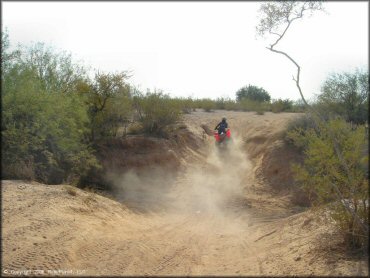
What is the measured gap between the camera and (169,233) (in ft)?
36.5

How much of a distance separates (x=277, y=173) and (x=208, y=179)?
3077mm

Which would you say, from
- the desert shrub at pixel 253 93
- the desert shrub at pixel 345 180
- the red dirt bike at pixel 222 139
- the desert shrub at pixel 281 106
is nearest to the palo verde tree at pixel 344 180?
the desert shrub at pixel 345 180

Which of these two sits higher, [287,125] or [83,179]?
[287,125]

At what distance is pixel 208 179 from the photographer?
60.8 feet

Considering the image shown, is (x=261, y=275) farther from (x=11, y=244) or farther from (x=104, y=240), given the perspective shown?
(x=11, y=244)

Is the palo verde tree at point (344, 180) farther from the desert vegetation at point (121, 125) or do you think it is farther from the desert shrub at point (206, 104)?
the desert shrub at point (206, 104)

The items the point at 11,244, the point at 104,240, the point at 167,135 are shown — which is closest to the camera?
the point at 11,244

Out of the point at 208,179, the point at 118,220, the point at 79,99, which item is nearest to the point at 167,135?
the point at 208,179

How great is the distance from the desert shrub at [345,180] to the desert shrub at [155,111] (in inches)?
547

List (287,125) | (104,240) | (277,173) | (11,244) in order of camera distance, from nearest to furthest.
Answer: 1. (11,244)
2. (104,240)
3. (277,173)
4. (287,125)

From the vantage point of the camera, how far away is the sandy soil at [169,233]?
24.8 feet

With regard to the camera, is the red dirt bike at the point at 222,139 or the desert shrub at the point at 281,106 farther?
the desert shrub at the point at 281,106

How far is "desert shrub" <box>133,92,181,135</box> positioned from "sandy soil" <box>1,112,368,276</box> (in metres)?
4.61

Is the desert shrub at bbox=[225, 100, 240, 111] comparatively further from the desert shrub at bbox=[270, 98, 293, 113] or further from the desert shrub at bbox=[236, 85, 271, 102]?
the desert shrub at bbox=[236, 85, 271, 102]
